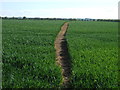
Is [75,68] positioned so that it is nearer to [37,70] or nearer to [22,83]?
[37,70]

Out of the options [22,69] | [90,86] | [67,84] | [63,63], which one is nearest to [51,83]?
[67,84]

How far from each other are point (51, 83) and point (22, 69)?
2.47 meters

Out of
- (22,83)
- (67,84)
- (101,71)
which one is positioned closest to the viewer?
(22,83)

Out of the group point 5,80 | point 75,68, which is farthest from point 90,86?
point 5,80

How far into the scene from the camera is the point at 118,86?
10.3 m

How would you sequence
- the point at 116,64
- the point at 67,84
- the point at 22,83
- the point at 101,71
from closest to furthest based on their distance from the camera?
the point at 22,83 → the point at 67,84 → the point at 101,71 → the point at 116,64

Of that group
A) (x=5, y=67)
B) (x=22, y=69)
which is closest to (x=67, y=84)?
(x=22, y=69)

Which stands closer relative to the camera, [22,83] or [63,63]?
[22,83]

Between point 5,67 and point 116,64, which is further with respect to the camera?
point 116,64

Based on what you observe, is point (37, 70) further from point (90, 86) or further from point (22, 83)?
point (90, 86)

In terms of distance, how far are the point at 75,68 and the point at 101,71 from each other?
136 centimetres

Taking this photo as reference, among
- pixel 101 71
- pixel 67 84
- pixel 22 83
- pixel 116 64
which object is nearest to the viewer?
pixel 22 83

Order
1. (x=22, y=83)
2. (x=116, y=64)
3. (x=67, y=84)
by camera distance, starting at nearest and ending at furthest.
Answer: (x=22, y=83) < (x=67, y=84) < (x=116, y=64)

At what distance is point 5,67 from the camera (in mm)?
12430
